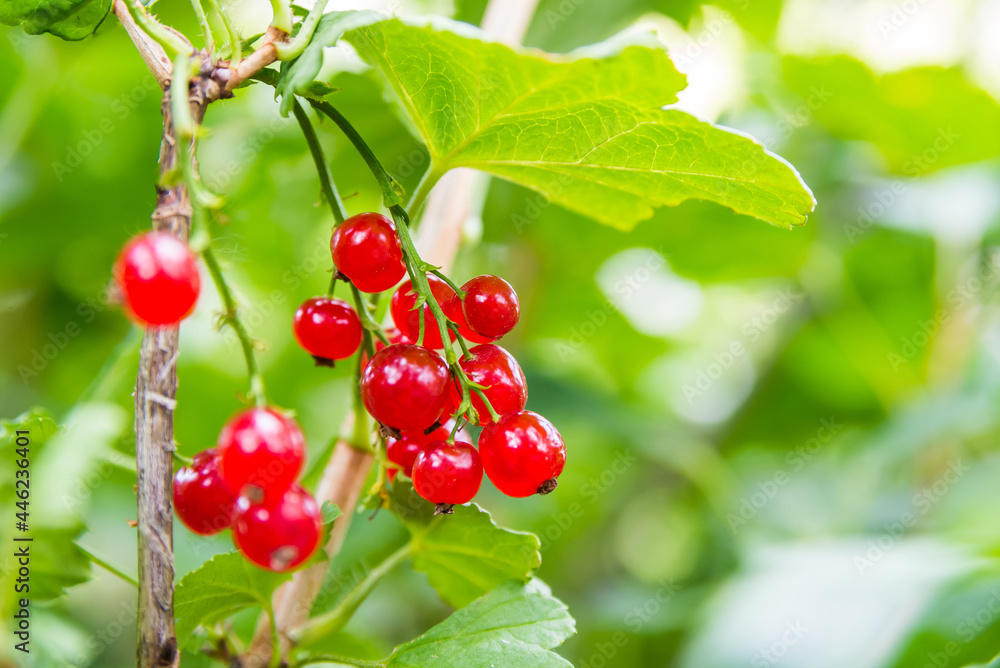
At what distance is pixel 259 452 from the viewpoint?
1.29 feet

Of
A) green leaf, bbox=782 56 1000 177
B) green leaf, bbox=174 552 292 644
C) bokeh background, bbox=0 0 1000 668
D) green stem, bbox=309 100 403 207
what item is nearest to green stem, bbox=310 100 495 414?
green stem, bbox=309 100 403 207

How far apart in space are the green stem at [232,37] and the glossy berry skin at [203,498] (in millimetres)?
255

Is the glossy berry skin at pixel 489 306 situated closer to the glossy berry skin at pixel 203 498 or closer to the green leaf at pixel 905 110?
the glossy berry skin at pixel 203 498

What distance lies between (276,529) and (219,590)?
0.21 metres

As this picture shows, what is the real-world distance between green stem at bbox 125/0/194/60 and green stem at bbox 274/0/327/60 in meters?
0.05

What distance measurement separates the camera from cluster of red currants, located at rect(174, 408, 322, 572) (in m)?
0.39

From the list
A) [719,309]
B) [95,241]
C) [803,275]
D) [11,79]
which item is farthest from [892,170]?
[11,79]

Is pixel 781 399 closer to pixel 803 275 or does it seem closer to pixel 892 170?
pixel 803 275

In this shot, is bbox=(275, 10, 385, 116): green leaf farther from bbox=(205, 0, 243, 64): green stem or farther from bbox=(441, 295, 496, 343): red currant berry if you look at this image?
bbox=(441, 295, 496, 343): red currant berry

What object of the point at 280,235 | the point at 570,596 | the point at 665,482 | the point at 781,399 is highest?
the point at 781,399

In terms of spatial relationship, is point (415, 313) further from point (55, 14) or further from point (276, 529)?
point (55, 14)

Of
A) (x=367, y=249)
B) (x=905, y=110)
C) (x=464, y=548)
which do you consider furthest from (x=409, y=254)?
(x=905, y=110)

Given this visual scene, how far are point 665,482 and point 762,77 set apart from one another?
0.90 metres

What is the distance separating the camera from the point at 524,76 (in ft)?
1.63
